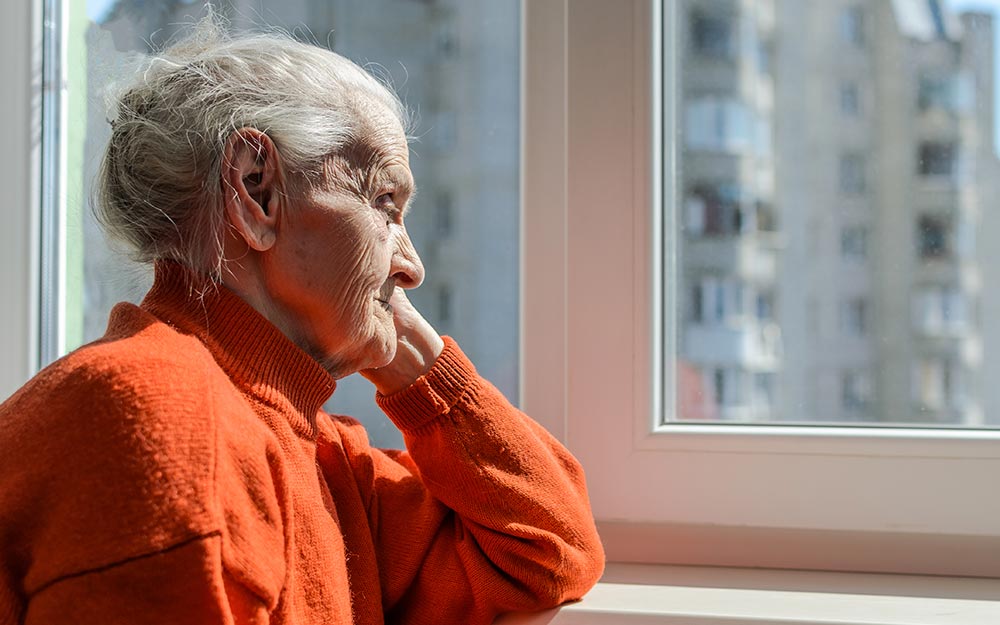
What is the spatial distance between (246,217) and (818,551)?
0.86 metres

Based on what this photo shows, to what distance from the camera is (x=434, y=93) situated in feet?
4.66

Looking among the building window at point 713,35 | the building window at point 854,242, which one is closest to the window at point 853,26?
the building window at point 713,35

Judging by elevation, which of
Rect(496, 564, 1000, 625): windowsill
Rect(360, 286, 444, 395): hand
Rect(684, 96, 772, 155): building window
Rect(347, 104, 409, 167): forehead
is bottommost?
Rect(496, 564, 1000, 625): windowsill

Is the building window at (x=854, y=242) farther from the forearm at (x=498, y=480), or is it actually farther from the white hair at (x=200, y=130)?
the white hair at (x=200, y=130)

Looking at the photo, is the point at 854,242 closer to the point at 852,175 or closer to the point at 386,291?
the point at 852,175

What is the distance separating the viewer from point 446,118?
1418 millimetres

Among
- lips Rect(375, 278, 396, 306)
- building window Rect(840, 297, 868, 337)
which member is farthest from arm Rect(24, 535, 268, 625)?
building window Rect(840, 297, 868, 337)

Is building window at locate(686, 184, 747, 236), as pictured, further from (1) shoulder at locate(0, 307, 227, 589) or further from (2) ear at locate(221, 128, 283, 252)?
(1) shoulder at locate(0, 307, 227, 589)

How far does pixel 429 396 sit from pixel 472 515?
0.14 metres

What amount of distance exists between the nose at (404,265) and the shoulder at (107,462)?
30 cm

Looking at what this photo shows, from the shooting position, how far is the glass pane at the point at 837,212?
1.30 metres

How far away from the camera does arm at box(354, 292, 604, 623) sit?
1.08 meters

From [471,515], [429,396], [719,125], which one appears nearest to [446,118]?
[719,125]

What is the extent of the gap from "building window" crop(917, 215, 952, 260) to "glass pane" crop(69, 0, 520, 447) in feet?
1.72
